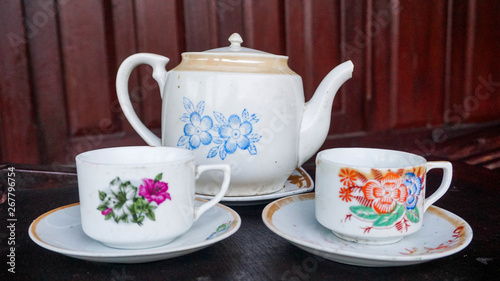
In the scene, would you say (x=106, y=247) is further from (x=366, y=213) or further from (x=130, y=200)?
(x=366, y=213)

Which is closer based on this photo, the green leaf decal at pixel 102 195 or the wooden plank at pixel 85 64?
the green leaf decal at pixel 102 195

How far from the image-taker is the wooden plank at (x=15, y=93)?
0.74 metres

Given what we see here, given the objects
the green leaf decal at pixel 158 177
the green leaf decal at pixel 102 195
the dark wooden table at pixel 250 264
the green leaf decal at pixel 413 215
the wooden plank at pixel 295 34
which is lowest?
the dark wooden table at pixel 250 264

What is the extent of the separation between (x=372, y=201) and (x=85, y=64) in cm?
66

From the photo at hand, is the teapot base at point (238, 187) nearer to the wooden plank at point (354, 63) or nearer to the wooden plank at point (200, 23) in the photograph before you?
the wooden plank at point (200, 23)

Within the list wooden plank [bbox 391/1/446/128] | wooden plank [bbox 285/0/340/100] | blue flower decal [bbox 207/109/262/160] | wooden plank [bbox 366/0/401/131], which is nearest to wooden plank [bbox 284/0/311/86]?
wooden plank [bbox 285/0/340/100]

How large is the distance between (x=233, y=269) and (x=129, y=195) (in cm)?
11

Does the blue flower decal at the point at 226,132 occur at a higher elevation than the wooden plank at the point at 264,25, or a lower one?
lower

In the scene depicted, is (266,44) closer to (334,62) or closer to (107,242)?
(334,62)

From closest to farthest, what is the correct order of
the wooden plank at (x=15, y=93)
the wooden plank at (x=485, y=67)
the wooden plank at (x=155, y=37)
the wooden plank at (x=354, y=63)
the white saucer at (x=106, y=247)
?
the white saucer at (x=106, y=247) < the wooden plank at (x=15, y=93) < the wooden plank at (x=155, y=37) < the wooden plank at (x=354, y=63) < the wooden plank at (x=485, y=67)

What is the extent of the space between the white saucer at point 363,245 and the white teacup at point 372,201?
0.05 ft

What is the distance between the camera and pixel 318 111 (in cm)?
58

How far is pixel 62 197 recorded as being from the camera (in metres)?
0.60

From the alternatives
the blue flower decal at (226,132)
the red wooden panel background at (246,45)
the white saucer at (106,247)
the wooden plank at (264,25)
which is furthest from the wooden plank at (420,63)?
the white saucer at (106,247)
